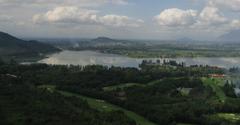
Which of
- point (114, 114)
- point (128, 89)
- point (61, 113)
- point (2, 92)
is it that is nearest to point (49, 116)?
point (61, 113)

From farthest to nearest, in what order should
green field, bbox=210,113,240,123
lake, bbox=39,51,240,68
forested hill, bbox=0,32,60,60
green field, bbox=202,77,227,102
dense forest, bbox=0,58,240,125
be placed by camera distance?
1. forested hill, bbox=0,32,60,60
2. lake, bbox=39,51,240,68
3. green field, bbox=202,77,227,102
4. green field, bbox=210,113,240,123
5. dense forest, bbox=0,58,240,125

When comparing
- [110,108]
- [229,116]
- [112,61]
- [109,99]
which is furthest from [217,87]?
[112,61]

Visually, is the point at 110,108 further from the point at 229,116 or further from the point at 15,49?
the point at 15,49

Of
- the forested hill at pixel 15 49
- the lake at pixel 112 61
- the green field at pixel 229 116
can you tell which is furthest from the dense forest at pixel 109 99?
the forested hill at pixel 15 49

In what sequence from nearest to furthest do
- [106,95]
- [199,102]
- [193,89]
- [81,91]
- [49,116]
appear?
[49,116], [199,102], [106,95], [81,91], [193,89]

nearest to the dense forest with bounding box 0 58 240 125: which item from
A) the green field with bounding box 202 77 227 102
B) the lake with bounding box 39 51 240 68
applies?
the green field with bounding box 202 77 227 102

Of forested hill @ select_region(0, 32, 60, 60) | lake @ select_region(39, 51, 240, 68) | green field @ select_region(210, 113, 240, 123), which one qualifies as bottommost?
green field @ select_region(210, 113, 240, 123)

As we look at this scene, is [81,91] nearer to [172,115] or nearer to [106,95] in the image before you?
[106,95]

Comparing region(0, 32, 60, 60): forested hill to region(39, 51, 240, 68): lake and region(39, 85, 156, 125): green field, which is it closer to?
region(39, 51, 240, 68): lake
